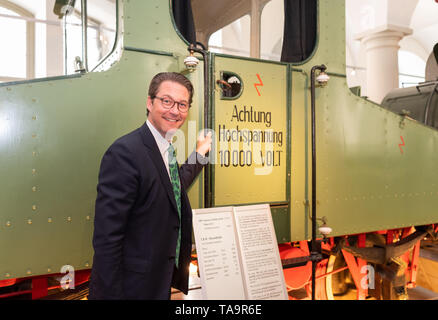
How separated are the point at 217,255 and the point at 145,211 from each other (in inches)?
19.8

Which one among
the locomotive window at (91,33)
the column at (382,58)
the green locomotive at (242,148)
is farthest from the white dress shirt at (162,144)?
the column at (382,58)

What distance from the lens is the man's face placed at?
1548 mm

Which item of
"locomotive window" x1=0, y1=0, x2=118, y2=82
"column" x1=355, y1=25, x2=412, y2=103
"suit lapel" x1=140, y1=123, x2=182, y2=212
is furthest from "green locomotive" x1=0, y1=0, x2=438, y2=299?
"locomotive window" x1=0, y1=0, x2=118, y2=82

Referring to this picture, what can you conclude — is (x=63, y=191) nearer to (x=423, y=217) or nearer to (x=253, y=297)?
(x=253, y=297)

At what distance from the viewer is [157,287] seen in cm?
147

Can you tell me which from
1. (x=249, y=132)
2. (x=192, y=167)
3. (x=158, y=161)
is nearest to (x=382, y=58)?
(x=249, y=132)

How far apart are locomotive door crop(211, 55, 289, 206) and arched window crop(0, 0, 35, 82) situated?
293 inches

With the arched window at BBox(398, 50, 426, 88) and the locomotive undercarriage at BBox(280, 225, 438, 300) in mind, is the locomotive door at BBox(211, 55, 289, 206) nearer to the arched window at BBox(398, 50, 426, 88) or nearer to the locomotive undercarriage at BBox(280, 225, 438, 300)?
the locomotive undercarriage at BBox(280, 225, 438, 300)

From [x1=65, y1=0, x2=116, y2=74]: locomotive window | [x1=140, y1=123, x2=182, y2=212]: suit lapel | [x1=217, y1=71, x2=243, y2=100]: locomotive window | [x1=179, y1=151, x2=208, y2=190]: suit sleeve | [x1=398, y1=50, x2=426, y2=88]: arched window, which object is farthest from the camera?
[x1=398, y1=50, x2=426, y2=88]: arched window

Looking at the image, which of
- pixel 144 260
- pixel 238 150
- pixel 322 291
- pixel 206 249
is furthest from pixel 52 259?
pixel 322 291

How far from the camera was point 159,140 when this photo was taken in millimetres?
1607

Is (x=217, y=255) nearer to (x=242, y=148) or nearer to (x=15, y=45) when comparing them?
(x=242, y=148)

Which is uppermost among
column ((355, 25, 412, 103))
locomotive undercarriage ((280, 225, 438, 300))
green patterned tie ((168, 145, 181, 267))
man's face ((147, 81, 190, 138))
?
column ((355, 25, 412, 103))

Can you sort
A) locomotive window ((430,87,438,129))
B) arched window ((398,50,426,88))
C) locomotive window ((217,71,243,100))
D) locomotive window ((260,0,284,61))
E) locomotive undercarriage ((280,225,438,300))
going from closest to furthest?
1. locomotive window ((217,71,243,100))
2. locomotive undercarriage ((280,225,438,300))
3. locomotive window ((260,0,284,61))
4. locomotive window ((430,87,438,129))
5. arched window ((398,50,426,88))
